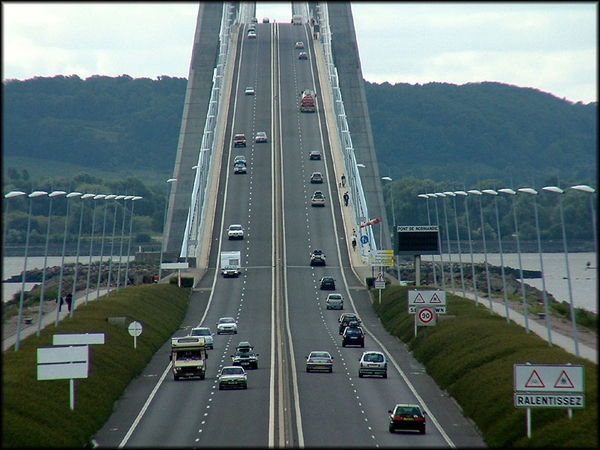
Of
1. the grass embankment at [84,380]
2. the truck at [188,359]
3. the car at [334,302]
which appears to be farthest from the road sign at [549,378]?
the car at [334,302]

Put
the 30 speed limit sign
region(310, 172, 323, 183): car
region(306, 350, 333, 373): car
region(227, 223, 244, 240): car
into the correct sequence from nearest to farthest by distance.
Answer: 1. region(306, 350, 333, 373): car
2. the 30 speed limit sign
3. region(227, 223, 244, 240): car
4. region(310, 172, 323, 183): car

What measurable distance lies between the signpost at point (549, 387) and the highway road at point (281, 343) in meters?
3.13

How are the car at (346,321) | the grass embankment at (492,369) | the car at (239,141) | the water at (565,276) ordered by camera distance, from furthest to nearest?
the car at (239,141), the water at (565,276), the car at (346,321), the grass embankment at (492,369)

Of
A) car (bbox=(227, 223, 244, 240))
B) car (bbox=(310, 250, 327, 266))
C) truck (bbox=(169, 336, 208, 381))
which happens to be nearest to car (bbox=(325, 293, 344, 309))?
car (bbox=(310, 250, 327, 266))

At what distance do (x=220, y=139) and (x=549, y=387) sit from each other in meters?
131

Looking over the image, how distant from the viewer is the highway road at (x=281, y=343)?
41.0 m

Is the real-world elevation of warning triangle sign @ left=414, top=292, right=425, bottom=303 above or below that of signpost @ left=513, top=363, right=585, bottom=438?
above

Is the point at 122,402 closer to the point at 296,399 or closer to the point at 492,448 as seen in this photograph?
the point at 296,399

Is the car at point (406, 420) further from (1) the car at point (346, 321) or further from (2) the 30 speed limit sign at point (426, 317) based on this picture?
(1) the car at point (346, 321)

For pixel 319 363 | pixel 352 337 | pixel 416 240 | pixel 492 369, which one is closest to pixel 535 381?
pixel 492 369

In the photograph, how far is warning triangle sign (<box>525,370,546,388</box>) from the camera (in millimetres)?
37062

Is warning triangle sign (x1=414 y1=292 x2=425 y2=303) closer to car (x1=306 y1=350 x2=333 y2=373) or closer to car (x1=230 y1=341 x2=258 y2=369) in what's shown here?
car (x1=306 y1=350 x2=333 y2=373)

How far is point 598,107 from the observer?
16766mm

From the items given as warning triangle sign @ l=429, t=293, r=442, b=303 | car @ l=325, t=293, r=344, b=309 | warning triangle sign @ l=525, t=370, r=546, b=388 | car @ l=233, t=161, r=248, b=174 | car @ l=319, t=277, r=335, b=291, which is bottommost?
warning triangle sign @ l=525, t=370, r=546, b=388
